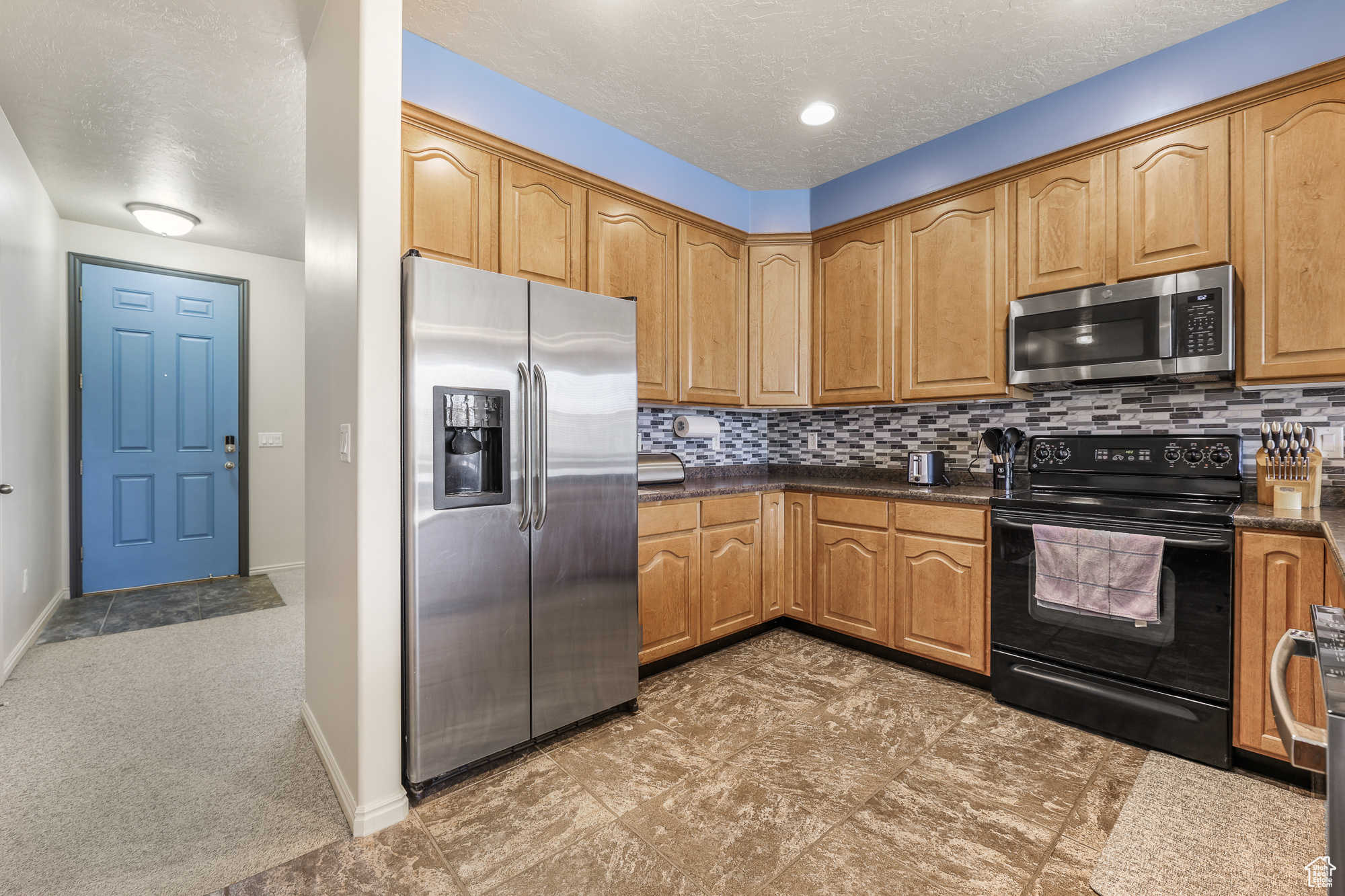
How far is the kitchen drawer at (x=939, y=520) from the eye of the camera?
8.59 feet

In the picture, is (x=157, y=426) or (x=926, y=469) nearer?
(x=926, y=469)

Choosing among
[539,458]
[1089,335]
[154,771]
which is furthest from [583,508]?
[1089,335]

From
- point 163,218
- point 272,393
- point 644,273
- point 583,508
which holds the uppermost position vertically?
point 163,218

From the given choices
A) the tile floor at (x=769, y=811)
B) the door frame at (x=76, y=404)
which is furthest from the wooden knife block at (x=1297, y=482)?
the door frame at (x=76, y=404)

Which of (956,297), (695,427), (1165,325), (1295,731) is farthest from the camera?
(695,427)

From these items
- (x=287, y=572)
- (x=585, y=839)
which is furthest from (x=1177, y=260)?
(x=287, y=572)

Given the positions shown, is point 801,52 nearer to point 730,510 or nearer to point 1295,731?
point 730,510

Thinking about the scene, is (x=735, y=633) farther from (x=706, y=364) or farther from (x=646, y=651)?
(x=706, y=364)

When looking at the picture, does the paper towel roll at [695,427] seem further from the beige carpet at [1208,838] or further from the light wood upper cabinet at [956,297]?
the beige carpet at [1208,838]

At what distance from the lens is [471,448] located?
1.89 meters

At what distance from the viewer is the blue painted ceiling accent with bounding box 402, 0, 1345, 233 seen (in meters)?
2.17

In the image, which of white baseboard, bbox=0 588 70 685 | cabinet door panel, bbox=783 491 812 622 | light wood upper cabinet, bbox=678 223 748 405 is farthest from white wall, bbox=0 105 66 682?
cabinet door panel, bbox=783 491 812 622

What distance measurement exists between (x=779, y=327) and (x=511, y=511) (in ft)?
7.15

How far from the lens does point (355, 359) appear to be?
171 cm
